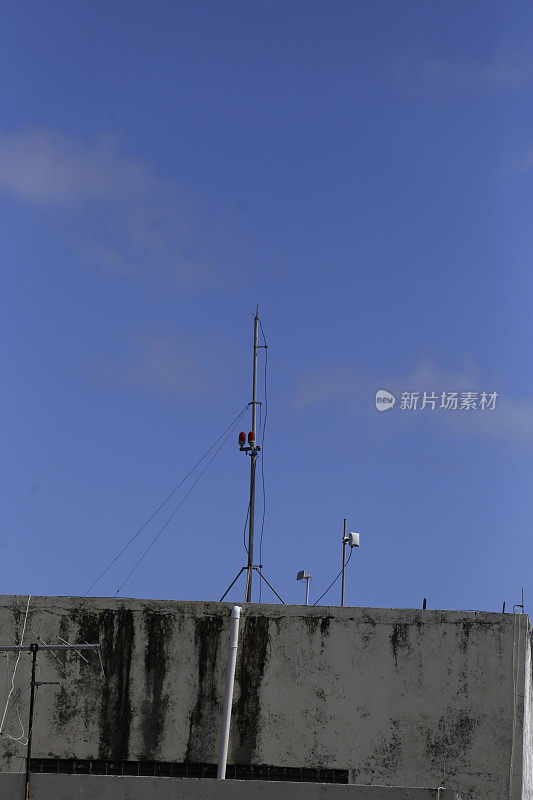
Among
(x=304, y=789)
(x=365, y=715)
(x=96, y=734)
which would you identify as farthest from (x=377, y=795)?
(x=96, y=734)

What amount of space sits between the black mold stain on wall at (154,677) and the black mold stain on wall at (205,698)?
1.57 feet

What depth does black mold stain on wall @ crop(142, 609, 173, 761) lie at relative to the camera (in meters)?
19.1

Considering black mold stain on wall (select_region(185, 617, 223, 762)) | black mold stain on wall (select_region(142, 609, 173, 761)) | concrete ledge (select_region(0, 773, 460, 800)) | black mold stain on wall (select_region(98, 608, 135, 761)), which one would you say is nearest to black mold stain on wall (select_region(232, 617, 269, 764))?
Answer: black mold stain on wall (select_region(185, 617, 223, 762))

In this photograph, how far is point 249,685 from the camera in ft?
62.8

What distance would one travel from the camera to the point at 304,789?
48.1 feet

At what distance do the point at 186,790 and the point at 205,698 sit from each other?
4.36 m

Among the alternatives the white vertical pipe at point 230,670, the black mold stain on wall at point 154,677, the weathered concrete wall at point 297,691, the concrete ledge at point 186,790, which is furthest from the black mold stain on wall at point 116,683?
the concrete ledge at point 186,790

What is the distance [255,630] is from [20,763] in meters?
4.12

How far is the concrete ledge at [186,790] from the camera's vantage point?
14547mm

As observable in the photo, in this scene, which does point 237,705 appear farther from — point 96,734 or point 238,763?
point 96,734

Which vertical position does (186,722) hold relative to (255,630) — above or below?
below

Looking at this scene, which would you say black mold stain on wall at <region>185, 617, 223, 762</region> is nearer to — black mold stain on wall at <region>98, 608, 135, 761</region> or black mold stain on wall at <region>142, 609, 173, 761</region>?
black mold stain on wall at <region>142, 609, 173, 761</region>

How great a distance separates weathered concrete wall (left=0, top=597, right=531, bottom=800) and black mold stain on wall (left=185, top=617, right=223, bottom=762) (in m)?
0.02

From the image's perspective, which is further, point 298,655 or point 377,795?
point 298,655
